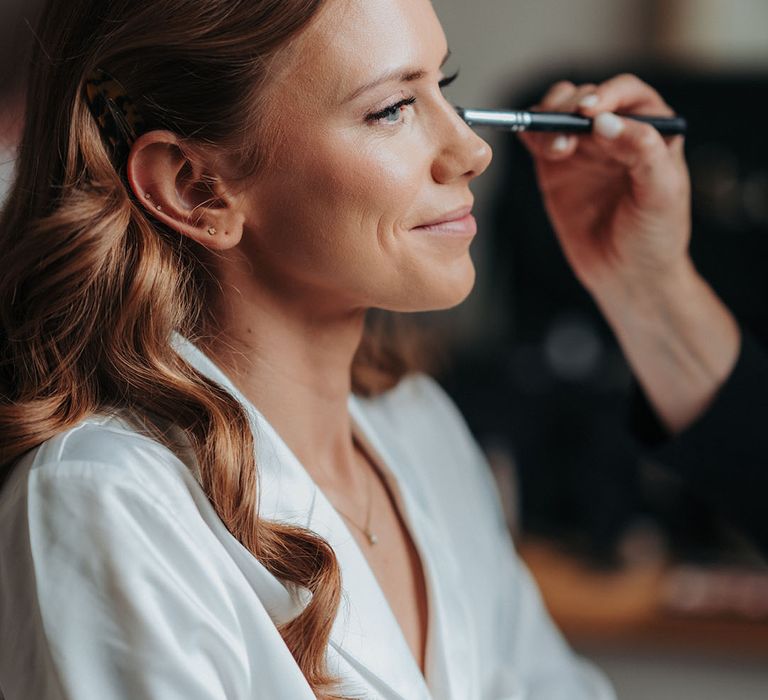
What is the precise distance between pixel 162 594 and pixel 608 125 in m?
0.55

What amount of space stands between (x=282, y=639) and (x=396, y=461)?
32cm

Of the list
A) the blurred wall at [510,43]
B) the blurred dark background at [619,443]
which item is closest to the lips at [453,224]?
the blurred dark background at [619,443]

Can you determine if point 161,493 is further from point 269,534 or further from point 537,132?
point 537,132

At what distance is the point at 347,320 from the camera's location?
0.85m

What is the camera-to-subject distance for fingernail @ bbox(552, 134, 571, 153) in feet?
3.11

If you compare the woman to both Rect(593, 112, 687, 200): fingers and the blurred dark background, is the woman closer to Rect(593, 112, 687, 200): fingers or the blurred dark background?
Rect(593, 112, 687, 200): fingers

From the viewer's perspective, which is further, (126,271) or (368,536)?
(368,536)

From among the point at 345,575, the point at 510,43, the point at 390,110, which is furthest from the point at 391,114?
the point at 510,43

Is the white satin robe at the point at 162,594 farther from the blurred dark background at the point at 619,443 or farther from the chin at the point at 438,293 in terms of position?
the blurred dark background at the point at 619,443

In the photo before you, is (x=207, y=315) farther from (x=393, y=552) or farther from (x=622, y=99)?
(x=622, y=99)

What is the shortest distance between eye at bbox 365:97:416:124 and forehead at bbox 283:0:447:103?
0.03 metres

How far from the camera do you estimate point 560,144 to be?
0.95 meters

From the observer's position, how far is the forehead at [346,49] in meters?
0.75

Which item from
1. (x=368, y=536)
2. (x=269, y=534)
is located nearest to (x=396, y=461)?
(x=368, y=536)
